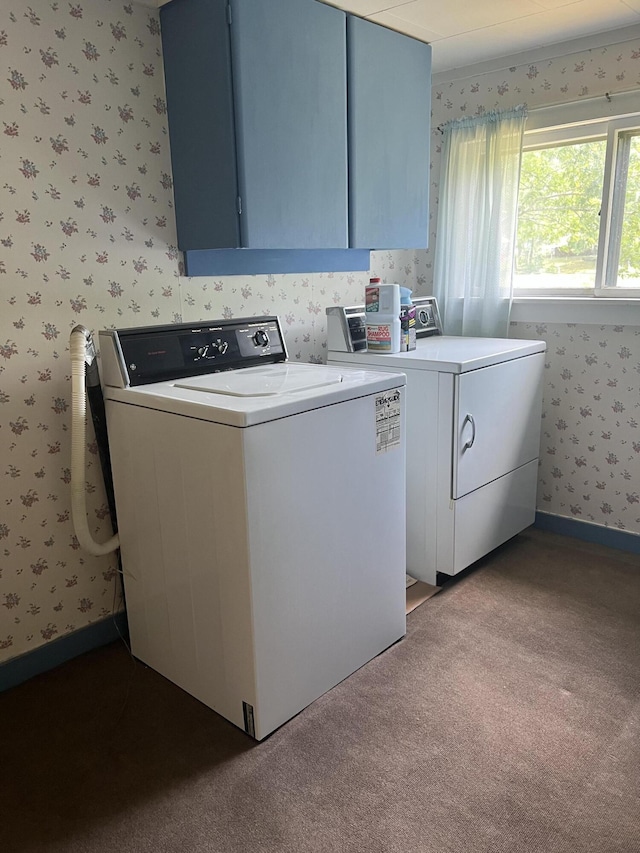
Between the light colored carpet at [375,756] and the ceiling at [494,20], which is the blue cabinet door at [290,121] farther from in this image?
the light colored carpet at [375,756]

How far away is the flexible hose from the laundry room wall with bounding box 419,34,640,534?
6.69 ft

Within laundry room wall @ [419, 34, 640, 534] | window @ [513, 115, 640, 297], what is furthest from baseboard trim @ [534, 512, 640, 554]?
window @ [513, 115, 640, 297]

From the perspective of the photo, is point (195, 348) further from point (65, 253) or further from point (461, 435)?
point (461, 435)

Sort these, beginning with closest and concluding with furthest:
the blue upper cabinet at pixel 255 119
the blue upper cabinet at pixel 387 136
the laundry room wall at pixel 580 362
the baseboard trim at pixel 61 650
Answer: the blue upper cabinet at pixel 255 119 < the baseboard trim at pixel 61 650 < the blue upper cabinet at pixel 387 136 < the laundry room wall at pixel 580 362

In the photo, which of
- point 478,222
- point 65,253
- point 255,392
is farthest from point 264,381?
point 478,222

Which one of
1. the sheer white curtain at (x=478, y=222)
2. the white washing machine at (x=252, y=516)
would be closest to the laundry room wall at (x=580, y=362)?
the sheer white curtain at (x=478, y=222)

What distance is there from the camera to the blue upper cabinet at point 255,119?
6.43 feet

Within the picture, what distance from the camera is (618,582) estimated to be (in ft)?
8.57

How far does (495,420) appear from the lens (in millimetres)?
2621

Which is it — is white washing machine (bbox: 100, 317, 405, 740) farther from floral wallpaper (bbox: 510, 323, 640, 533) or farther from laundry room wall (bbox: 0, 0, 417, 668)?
floral wallpaper (bbox: 510, 323, 640, 533)

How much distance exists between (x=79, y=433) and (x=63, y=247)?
1.94ft

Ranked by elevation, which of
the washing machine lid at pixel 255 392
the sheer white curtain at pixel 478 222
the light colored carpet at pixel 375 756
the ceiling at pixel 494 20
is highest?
the ceiling at pixel 494 20

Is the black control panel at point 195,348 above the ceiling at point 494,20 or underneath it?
underneath

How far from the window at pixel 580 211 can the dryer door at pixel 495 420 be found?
45 cm
